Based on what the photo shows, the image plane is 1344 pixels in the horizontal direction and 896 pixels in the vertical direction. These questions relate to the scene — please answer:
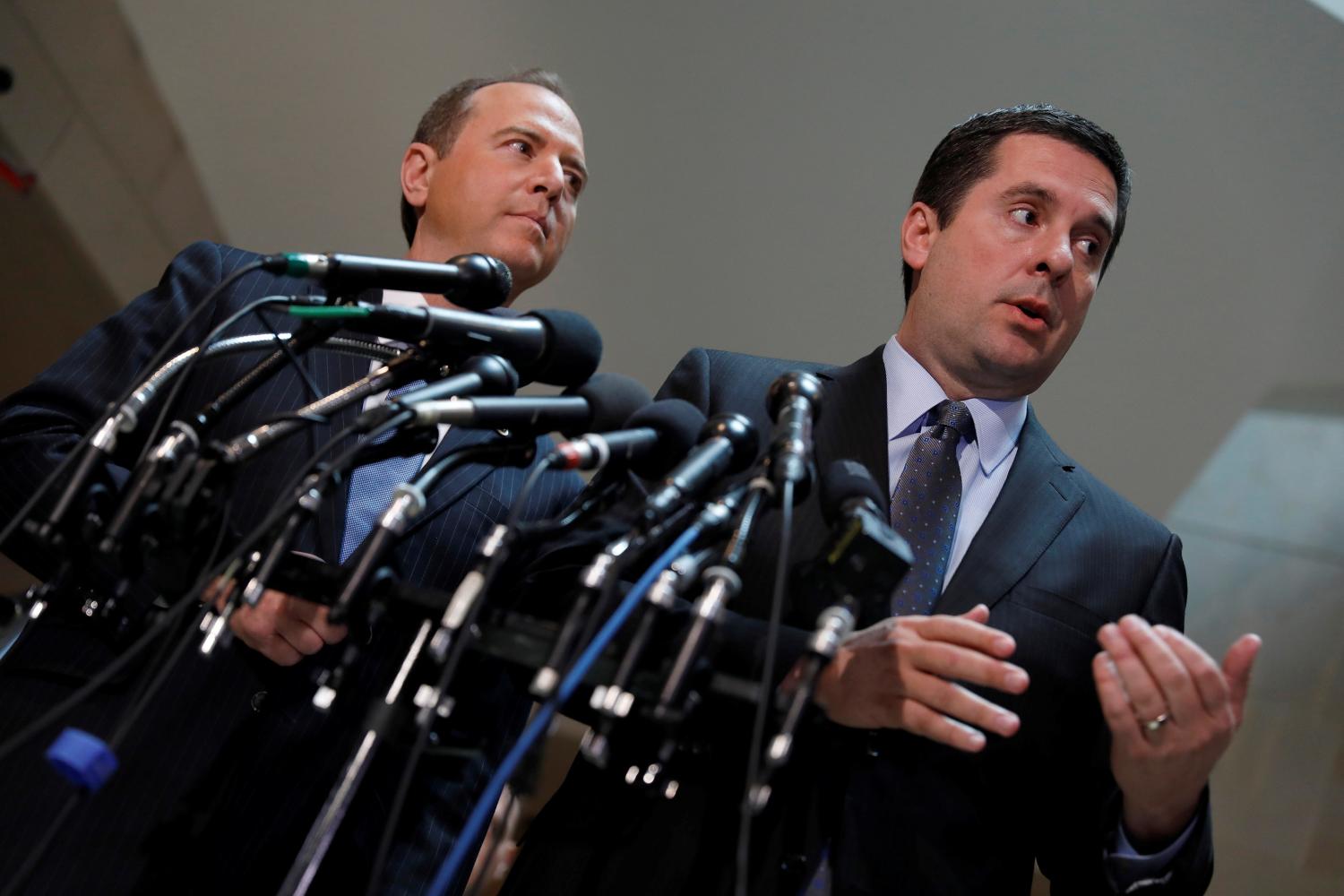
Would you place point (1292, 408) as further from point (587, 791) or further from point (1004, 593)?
point (587, 791)

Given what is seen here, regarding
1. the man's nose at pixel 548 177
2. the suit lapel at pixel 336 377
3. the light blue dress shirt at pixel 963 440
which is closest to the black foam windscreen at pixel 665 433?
the light blue dress shirt at pixel 963 440

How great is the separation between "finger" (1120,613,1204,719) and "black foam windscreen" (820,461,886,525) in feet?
0.95

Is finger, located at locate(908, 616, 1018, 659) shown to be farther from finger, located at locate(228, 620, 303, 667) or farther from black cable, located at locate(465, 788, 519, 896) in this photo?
finger, located at locate(228, 620, 303, 667)

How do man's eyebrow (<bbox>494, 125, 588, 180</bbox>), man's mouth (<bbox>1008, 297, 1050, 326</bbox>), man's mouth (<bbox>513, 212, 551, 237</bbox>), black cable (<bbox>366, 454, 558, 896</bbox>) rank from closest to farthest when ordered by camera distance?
black cable (<bbox>366, 454, 558, 896</bbox>) < man's mouth (<bbox>1008, 297, 1050, 326</bbox>) < man's mouth (<bbox>513, 212, 551, 237</bbox>) < man's eyebrow (<bbox>494, 125, 588, 180</bbox>)

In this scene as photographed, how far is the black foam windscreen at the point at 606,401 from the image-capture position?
4.43 feet

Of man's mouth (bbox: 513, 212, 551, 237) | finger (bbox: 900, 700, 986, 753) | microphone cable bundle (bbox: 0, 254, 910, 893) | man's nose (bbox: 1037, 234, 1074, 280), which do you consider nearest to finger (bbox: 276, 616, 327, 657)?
microphone cable bundle (bbox: 0, 254, 910, 893)

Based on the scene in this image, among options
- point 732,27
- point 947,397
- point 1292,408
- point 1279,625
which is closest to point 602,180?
point 732,27

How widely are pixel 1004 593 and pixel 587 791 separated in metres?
0.61

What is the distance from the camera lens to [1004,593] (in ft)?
5.25

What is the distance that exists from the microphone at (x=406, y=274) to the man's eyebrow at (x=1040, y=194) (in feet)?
3.01

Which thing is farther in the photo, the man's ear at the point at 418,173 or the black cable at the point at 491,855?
the man's ear at the point at 418,173

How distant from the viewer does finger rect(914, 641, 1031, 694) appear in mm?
1145

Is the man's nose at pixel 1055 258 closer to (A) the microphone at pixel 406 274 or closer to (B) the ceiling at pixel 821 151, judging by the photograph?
(A) the microphone at pixel 406 274

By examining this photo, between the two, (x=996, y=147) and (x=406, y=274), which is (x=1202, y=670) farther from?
(x=996, y=147)
